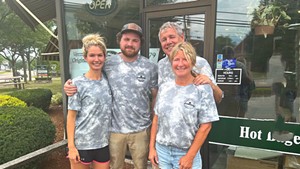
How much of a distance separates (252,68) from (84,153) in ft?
6.60

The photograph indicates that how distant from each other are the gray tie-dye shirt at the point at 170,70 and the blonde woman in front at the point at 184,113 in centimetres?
19

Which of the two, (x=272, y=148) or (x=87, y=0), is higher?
(x=87, y=0)

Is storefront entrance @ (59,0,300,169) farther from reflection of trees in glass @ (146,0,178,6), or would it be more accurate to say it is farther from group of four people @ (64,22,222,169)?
group of four people @ (64,22,222,169)

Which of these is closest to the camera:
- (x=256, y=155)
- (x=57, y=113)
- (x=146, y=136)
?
(x=146, y=136)

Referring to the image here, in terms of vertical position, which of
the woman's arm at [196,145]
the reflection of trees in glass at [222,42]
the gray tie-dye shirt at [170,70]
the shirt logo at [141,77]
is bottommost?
the woman's arm at [196,145]

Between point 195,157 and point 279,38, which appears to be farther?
point 279,38

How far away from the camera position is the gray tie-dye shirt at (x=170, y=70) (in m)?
2.06

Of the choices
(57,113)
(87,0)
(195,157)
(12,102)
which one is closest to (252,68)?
(195,157)

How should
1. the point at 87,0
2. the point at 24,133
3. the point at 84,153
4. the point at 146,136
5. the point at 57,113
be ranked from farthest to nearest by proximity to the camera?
the point at 57,113 → the point at 87,0 → the point at 24,133 → the point at 146,136 → the point at 84,153

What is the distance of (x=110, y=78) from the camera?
2.29m

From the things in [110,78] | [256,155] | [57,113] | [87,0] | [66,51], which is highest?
[87,0]

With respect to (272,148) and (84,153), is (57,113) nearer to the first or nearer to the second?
(84,153)

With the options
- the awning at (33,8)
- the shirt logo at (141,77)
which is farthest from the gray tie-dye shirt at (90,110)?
the awning at (33,8)

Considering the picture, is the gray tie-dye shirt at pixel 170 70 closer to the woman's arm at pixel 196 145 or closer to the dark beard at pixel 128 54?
the dark beard at pixel 128 54
